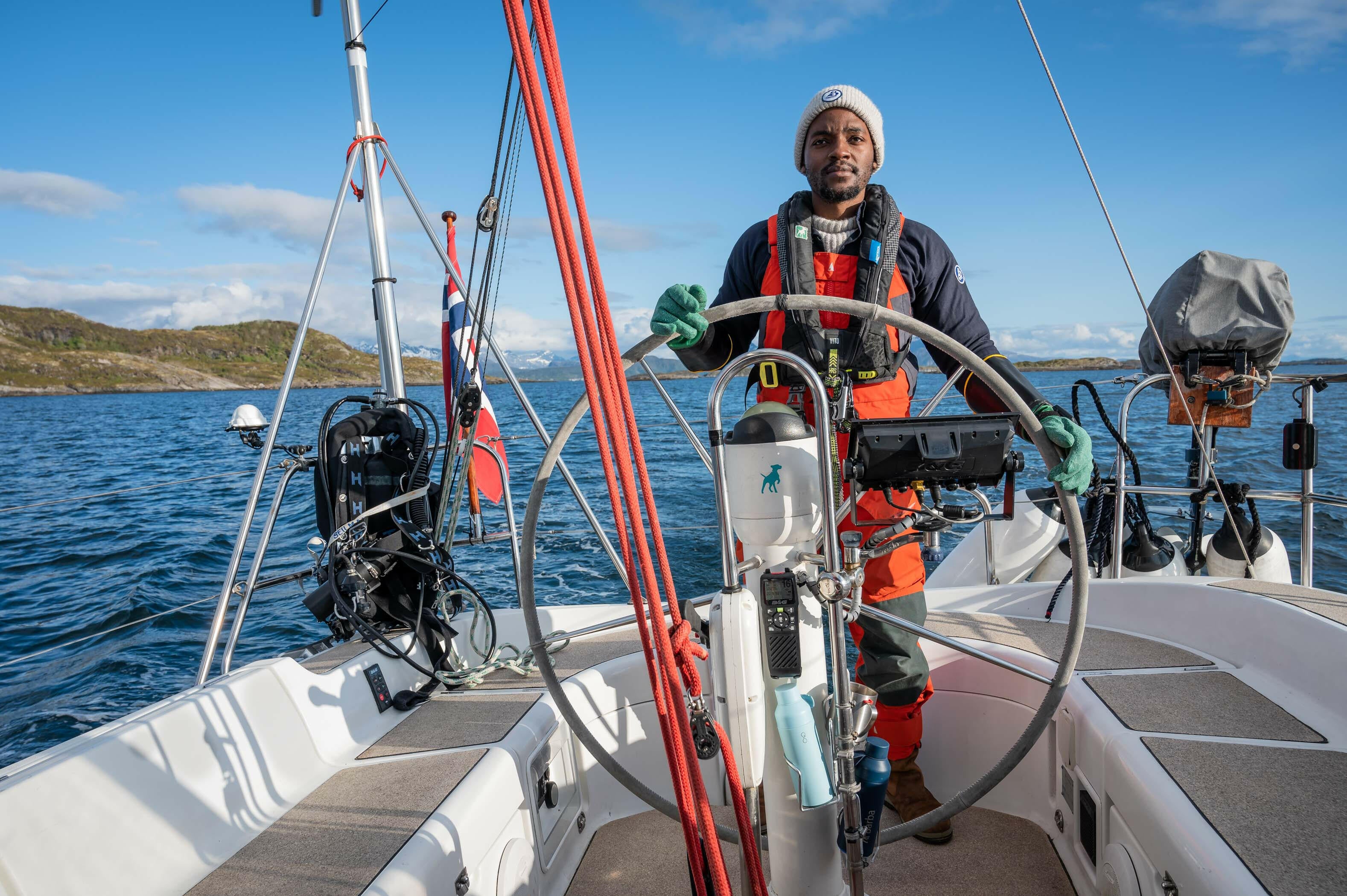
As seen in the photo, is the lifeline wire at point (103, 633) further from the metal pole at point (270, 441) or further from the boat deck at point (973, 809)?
the boat deck at point (973, 809)

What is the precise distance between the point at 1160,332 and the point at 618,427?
312 cm

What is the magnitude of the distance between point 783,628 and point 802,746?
19 cm

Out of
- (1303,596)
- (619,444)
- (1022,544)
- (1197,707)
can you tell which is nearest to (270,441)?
(619,444)

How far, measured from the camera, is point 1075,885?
1.64m

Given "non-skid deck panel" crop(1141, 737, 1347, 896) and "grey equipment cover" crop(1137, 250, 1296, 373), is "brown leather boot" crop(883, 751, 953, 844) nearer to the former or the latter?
"non-skid deck panel" crop(1141, 737, 1347, 896)

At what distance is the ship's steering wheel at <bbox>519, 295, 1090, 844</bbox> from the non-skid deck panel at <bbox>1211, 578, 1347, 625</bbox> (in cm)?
85

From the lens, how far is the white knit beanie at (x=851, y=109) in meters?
1.79

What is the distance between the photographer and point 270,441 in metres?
2.18

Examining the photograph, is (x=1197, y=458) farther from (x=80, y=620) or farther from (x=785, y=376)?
(x=80, y=620)

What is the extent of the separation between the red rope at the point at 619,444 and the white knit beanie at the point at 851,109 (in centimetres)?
110

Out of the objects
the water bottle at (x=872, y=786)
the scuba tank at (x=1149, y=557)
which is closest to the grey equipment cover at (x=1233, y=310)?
the scuba tank at (x=1149, y=557)

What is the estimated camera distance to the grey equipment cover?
300 centimetres

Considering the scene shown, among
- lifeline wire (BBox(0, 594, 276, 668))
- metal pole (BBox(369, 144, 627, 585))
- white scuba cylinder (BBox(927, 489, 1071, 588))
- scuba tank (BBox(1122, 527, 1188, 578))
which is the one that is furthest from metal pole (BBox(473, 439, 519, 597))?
scuba tank (BBox(1122, 527, 1188, 578))

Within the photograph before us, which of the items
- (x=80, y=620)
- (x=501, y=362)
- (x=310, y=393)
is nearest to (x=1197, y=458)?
(x=501, y=362)
